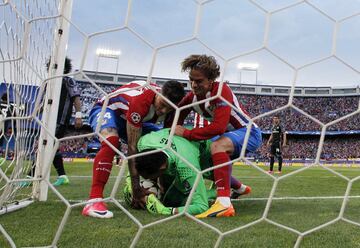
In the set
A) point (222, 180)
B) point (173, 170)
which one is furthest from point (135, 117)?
point (222, 180)

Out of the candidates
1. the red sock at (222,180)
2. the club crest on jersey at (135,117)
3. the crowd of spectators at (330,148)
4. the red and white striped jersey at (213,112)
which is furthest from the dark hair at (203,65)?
the crowd of spectators at (330,148)

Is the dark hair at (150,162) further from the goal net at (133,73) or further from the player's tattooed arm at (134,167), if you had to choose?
the goal net at (133,73)

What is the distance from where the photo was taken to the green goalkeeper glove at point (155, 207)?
2.20 metres

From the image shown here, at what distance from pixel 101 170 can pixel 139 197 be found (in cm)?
29

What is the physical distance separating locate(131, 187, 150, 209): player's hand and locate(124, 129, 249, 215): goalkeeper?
70 mm

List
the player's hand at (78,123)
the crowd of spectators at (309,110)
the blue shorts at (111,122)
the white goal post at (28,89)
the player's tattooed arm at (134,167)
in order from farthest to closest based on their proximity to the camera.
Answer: the crowd of spectators at (309,110) → the player's hand at (78,123) → the blue shorts at (111,122) → the player's tattooed arm at (134,167) → the white goal post at (28,89)

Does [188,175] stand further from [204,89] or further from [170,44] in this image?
[170,44]

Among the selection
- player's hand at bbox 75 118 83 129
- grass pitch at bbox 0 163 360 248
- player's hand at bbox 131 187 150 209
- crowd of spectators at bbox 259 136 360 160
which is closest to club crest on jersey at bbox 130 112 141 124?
player's hand at bbox 131 187 150 209

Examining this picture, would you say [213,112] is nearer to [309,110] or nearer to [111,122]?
[111,122]

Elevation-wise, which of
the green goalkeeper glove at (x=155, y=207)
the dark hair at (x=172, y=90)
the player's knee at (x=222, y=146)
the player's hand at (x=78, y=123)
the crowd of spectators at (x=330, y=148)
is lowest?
the crowd of spectators at (x=330, y=148)

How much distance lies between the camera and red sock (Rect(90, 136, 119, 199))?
2.22 meters

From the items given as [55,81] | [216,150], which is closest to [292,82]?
[216,150]

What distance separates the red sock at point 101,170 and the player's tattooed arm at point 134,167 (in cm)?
13

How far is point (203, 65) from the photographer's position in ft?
6.87
